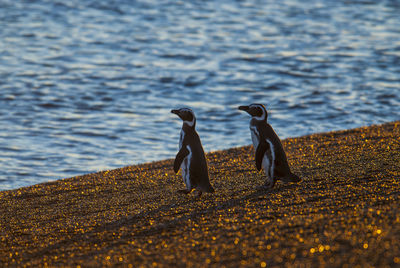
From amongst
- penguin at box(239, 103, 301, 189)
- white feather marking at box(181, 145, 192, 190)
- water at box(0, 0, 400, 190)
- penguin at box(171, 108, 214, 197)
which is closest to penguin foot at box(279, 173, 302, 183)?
penguin at box(239, 103, 301, 189)

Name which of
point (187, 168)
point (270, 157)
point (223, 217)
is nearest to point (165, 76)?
point (187, 168)

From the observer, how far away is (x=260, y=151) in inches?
314

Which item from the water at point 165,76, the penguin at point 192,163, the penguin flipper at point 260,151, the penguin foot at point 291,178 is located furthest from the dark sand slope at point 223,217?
the water at point 165,76

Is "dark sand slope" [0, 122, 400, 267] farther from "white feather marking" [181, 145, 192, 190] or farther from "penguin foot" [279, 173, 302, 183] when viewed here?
"white feather marking" [181, 145, 192, 190]

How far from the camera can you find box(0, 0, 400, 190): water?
514 inches

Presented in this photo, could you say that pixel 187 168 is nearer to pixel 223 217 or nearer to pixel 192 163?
pixel 192 163

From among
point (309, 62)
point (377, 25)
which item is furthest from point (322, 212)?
point (377, 25)

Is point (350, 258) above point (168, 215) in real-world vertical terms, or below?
above

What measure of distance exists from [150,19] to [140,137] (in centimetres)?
1614

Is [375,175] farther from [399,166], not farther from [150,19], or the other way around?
[150,19]

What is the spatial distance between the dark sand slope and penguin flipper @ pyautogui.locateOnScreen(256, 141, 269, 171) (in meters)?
0.36

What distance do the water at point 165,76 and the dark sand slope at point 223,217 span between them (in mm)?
2560

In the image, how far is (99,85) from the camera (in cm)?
1769

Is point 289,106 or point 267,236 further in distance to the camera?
point 289,106
